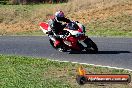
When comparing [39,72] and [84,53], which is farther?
[84,53]

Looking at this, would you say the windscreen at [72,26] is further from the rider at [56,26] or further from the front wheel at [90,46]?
the front wheel at [90,46]

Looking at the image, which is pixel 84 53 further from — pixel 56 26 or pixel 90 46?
pixel 56 26

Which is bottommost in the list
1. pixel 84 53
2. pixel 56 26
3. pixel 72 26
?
pixel 84 53

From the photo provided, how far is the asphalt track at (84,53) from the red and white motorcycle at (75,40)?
0.31 metres

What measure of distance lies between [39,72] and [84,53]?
4611mm

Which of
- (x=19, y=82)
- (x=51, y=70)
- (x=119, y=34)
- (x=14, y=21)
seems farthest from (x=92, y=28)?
(x=19, y=82)

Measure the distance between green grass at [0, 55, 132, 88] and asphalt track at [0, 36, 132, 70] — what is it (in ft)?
3.74

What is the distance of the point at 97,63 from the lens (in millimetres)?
16203

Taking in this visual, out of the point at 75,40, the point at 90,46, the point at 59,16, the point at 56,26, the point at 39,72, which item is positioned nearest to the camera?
the point at 39,72

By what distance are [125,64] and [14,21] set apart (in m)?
20.6

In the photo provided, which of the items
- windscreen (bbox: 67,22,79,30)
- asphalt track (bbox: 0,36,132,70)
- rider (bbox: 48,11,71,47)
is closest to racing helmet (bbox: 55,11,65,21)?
rider (bbox: 48,11,71,47)

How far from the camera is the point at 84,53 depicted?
737 inches

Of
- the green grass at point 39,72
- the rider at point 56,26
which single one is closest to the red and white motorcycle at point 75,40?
the rider at point 56,26

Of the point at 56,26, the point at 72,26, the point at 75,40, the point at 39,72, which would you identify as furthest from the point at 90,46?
the point at 39,72
